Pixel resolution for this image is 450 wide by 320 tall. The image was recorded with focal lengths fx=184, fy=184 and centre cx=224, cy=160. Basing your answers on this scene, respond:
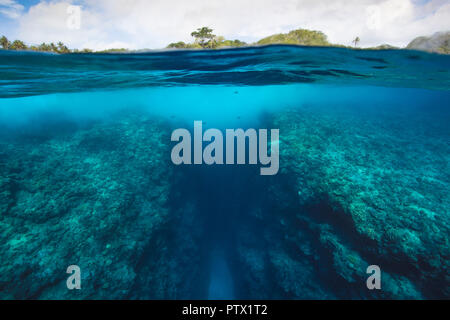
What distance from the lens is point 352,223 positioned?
7.89 m

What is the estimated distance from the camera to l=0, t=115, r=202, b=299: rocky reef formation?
627cm

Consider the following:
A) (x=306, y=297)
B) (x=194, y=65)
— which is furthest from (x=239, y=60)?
(x=306, y=297)

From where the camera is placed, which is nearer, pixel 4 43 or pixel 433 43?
pixel 4 43

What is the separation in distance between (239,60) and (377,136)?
41.5ft

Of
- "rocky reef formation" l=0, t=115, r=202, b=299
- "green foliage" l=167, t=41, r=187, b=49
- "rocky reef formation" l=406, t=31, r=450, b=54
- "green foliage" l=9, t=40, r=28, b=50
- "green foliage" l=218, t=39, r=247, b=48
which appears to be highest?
"rocky reef formation" l=406, t=31, r=450, b=54

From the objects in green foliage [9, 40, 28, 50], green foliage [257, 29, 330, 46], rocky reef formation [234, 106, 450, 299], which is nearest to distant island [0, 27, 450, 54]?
green foliage [257, 29, 330, 46]

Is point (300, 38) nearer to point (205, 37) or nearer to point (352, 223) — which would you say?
point (205, 37)

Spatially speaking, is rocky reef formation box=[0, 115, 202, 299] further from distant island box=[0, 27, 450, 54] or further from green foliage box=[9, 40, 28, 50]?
distant island box=[0, 27, 450, 54]

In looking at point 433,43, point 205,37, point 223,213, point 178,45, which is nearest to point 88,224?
point 223,213

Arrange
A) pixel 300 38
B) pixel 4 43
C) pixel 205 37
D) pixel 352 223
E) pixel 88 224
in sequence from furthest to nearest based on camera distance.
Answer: pixel 300 38
pixel 205 37
pixel 352 223
pixel 88 224
pixel 4 43

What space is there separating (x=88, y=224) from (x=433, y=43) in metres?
17.5

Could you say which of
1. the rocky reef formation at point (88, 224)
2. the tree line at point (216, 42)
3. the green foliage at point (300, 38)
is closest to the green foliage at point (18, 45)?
the tree line at point (216, 42)

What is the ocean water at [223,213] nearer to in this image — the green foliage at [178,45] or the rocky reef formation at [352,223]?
the rocky reef formation at [352,223]

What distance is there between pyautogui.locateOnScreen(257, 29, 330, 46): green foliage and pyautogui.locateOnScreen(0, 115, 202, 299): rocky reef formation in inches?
372
